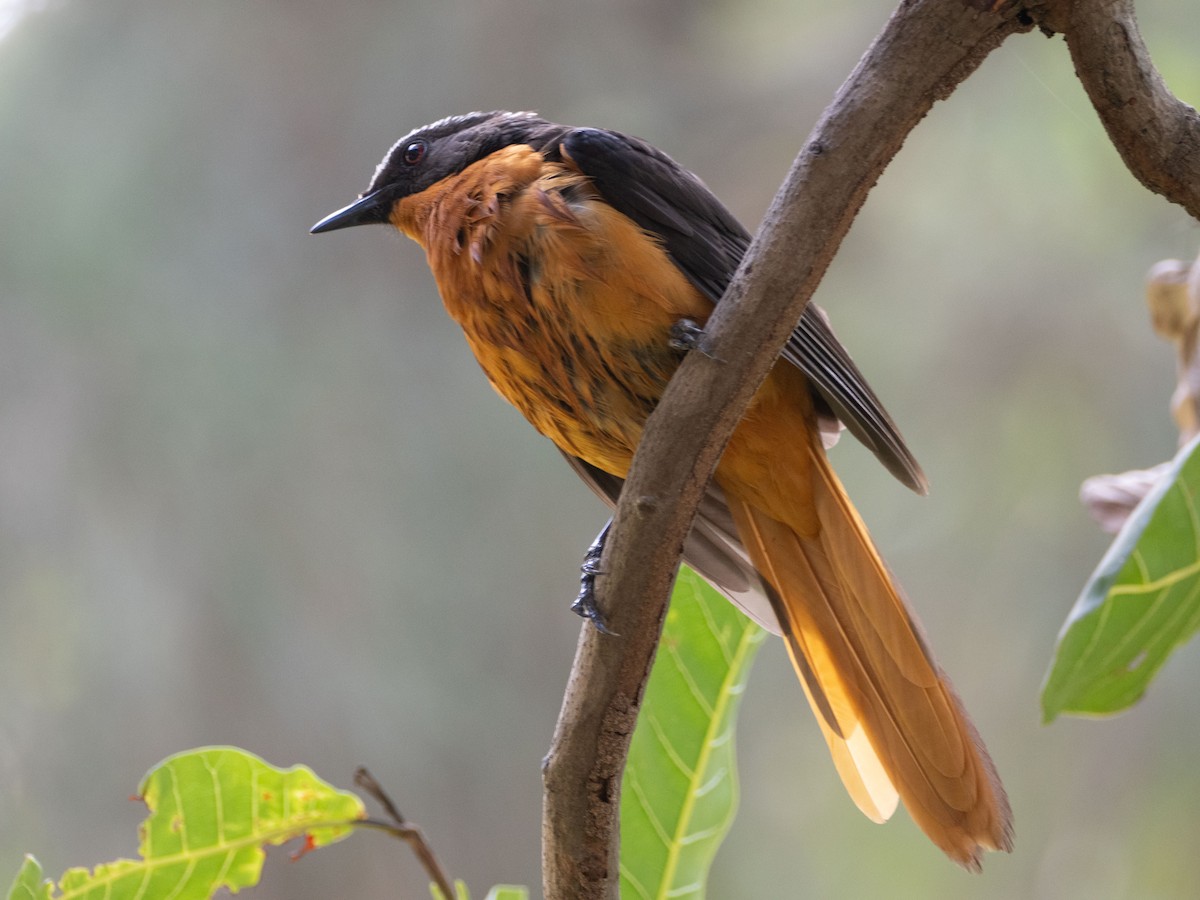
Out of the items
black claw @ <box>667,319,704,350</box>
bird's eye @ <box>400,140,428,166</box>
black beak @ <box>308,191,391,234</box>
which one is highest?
bird's eye @ <box>400,140,428,166</box>

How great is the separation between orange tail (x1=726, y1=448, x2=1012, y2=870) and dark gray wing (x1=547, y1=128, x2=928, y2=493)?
15cm

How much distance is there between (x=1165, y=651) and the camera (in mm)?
1694

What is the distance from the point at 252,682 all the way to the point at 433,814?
2.96 ft

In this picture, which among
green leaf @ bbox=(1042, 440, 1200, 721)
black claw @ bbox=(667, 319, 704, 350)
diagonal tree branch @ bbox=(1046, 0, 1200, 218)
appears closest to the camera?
diagonal tree branch @ bbox=(1046, 0, 1200, 218)

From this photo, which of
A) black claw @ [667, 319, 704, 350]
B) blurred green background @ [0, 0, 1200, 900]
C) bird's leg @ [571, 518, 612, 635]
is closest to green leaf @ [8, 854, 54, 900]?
bird's leg @ [571, 518, 612, 635]

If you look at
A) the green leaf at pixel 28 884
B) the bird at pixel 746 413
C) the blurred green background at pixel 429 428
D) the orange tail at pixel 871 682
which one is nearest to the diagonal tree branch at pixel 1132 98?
the bird at pixel 746 413

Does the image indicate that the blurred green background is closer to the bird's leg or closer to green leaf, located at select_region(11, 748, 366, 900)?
green leaf, located at select_region(11, 748, 366, 900)

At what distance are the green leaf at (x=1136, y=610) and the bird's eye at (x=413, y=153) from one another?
1.90 m

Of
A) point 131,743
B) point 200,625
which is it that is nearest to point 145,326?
point 200,625

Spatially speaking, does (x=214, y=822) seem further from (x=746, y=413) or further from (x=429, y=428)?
(x=429, y=428)

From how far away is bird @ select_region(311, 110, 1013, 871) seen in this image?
2.14 metres

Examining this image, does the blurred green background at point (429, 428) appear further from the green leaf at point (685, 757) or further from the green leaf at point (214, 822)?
the green leaf at point (685, 757)

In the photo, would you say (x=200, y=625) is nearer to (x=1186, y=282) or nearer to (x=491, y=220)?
(x=491, y=220)

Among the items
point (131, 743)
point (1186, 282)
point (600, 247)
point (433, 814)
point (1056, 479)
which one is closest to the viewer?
point (600, 247)
